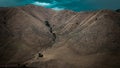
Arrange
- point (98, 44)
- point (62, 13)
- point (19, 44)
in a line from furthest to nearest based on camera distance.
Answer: point (62, 13)
point (19, 44)
point (98, 44)

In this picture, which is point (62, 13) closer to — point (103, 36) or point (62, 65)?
point (103, 36)

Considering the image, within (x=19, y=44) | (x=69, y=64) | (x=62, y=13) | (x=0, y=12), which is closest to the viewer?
(x=69, y=64)

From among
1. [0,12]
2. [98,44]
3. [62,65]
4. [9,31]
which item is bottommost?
[62,65]

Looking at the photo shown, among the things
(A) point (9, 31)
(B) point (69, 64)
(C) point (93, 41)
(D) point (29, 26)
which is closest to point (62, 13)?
(D) point (29, 26)

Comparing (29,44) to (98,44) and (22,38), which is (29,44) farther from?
(98,44)

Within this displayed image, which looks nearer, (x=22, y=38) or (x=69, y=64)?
(x=69, y=64)

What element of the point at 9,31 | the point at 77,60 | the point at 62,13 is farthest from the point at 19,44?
the point at 62,13

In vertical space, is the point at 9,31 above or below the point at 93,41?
above
